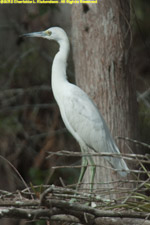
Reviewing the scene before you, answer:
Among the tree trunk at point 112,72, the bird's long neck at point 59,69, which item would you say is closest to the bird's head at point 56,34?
the bird's long neck at point 59,69

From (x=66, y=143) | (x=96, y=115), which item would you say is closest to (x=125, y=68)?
(x=96, y=115)

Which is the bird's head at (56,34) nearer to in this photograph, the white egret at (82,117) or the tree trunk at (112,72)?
the white egret at (82,117)

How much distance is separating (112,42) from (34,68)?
266 centimetres

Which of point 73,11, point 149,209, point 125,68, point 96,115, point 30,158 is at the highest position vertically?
point 73,11

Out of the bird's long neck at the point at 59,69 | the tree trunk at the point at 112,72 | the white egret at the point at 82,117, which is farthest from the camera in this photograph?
the tree trunk at the point at 112,72

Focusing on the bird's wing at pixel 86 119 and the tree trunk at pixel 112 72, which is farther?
the tree trunk at pixel 112 72

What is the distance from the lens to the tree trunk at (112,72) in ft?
12.0

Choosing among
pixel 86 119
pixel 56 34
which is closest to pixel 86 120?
pixel 86 119

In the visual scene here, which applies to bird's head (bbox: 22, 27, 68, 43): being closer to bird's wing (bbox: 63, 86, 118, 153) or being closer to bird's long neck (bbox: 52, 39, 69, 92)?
bird's long neck (bbox: 52, 39, 69, 92)

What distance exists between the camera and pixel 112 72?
366 centimetres

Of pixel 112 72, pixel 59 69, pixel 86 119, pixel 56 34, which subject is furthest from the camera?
pixel 112 72

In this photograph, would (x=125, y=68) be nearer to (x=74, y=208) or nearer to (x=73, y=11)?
(x=73, y=11)

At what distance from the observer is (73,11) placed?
3.92 metres

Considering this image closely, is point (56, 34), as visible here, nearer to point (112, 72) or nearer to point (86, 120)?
point (112, 72)
